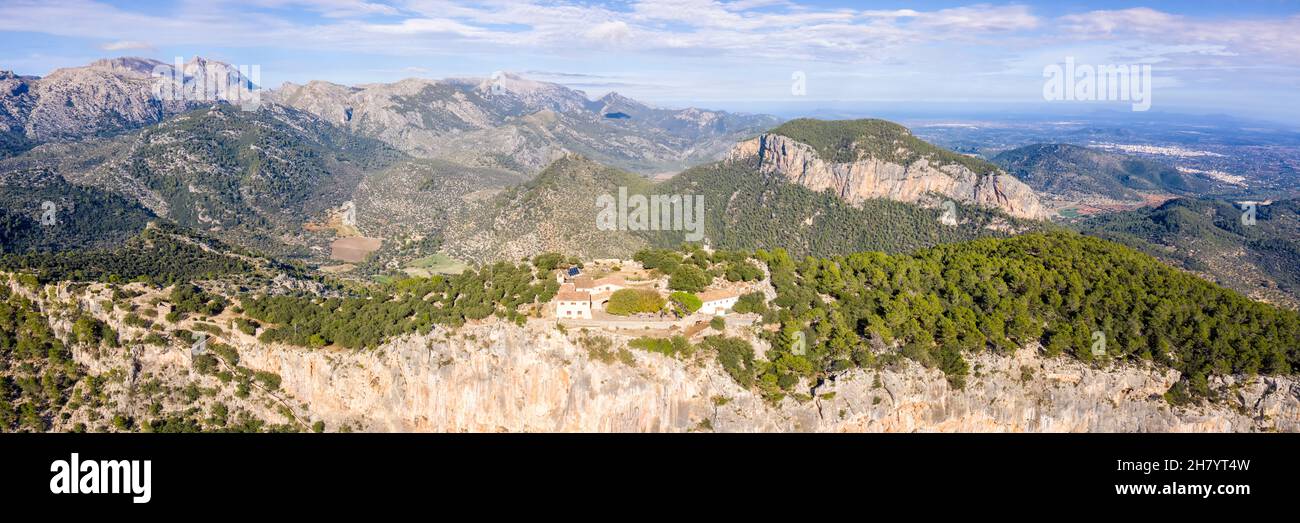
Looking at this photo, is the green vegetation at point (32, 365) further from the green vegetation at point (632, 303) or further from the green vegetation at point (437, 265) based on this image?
the green vegetation at point (437, 265)

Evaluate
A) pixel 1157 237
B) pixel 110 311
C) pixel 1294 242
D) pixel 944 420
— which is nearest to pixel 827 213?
pixel 1157 237

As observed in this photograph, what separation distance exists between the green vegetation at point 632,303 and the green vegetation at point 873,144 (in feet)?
377

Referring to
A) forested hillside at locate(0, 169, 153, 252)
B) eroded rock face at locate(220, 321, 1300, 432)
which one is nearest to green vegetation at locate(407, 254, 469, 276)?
forested hillside at locate(0, 169, 153, 252)

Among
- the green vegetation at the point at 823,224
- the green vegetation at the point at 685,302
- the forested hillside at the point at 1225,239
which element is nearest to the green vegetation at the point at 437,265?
the green vegetation at the point at 823,224

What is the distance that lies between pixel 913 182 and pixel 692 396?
119 meters

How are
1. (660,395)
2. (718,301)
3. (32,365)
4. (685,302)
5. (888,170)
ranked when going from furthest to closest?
(888,170) < (32,365) < (718,301) < (685,302) < (660,395)

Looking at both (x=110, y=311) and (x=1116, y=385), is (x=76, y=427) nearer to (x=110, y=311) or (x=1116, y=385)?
(x=110, y=311)

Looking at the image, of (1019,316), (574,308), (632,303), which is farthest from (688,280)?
(1019,316)

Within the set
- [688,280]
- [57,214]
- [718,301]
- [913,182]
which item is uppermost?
[913,182]

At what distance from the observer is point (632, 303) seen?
2137 inches

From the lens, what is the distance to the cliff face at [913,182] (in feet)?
473

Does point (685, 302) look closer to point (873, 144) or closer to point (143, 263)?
point (143, 263)

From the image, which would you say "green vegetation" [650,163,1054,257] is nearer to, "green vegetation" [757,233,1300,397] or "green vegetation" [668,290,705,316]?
"green vegetation" [757,233,1300,397]

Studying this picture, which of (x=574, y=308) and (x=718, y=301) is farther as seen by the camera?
(x=718, y=301)
